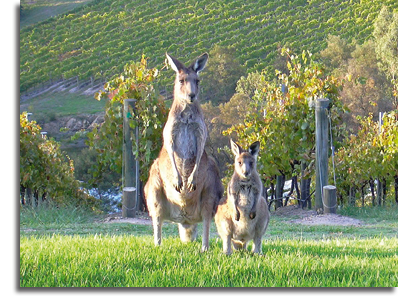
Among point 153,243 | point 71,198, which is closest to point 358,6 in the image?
point 71,198

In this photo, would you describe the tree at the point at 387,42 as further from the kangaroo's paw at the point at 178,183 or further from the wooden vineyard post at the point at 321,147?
the kangaroo's paw at the point at 178,183

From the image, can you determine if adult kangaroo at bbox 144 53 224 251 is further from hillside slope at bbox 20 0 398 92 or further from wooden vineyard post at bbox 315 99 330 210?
hillside slope at bbox 20 0 398 92

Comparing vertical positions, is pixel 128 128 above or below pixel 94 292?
above

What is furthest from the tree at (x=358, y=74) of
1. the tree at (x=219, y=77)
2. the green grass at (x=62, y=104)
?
the green grass at (x=62, y=104)

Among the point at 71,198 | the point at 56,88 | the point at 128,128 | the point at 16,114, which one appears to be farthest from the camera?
the point at 56,88

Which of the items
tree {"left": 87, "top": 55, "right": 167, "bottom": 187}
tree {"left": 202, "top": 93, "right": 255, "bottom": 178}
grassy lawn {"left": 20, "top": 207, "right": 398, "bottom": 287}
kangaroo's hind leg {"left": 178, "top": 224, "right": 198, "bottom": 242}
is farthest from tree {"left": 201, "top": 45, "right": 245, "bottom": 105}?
grassy lawn {"left": 20, "top": 207, "right": 398, "bottom": 287}

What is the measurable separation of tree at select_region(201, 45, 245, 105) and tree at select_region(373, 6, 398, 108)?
8.42 metres

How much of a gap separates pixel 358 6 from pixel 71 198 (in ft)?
123

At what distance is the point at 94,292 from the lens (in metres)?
3.51

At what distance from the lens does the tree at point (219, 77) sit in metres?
32.5

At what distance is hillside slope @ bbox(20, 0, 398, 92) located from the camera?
37406mm

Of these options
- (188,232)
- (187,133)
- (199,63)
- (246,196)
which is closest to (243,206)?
(246,196)

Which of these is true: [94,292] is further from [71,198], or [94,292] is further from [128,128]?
[71,198]
